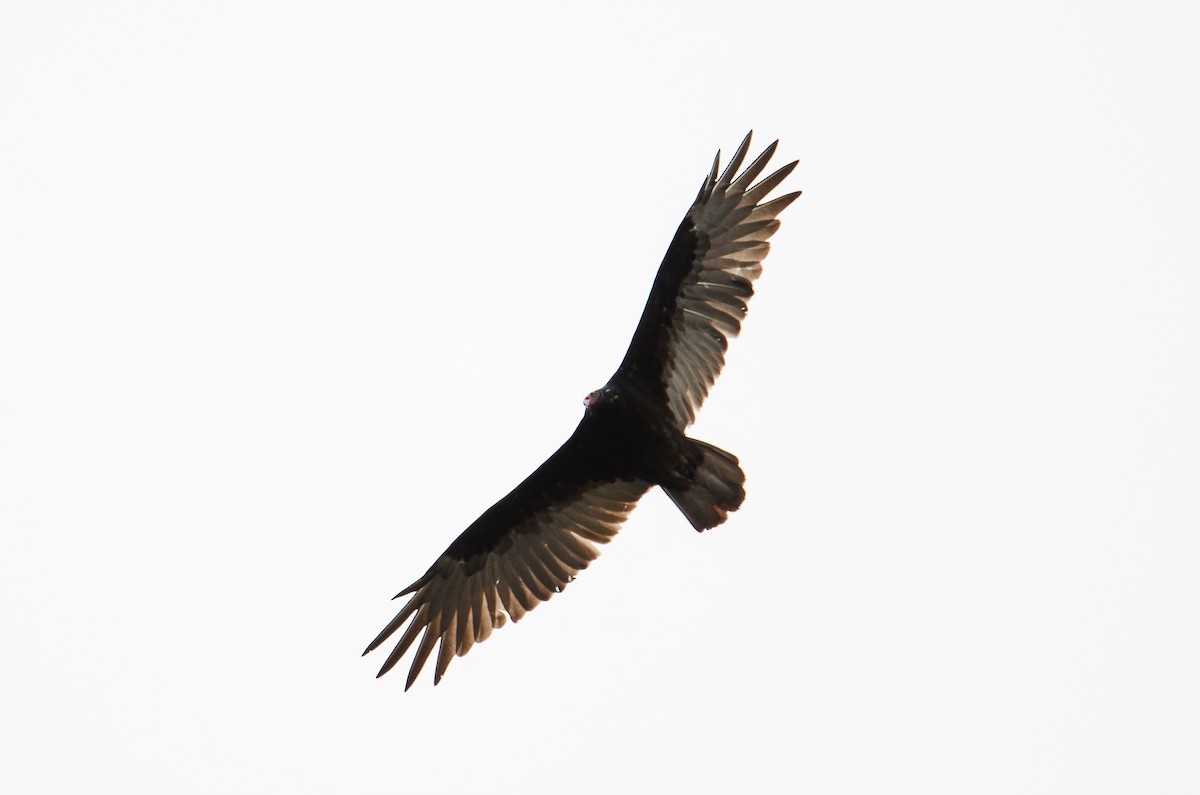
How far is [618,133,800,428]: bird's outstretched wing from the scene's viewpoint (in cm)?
1004

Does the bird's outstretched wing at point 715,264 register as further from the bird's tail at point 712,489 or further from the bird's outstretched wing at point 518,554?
the bird's outstretched wing at point 518,554

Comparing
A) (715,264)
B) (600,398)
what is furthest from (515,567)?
(715,264)

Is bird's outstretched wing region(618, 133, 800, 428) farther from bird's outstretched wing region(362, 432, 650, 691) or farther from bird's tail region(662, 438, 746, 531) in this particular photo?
bird's outstretched wing region(362, 432, 650, 691)

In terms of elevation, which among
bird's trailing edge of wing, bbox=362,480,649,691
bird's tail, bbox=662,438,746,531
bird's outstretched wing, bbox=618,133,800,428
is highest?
bird's outstretched wing, bbox=618,133,800,428

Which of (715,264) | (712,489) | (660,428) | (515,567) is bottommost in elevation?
(515,567)

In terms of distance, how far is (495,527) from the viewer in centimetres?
1096

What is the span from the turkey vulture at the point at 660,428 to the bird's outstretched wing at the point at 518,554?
0.03ft

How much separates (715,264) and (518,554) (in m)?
2.62

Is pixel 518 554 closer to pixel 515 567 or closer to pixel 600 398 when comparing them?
pixel 515 567

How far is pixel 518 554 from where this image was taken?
11.0 m

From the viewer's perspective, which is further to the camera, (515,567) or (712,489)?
(515,567)

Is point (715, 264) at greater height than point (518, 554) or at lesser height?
greater

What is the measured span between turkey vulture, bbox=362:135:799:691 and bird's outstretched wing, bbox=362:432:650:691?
0.03 ft

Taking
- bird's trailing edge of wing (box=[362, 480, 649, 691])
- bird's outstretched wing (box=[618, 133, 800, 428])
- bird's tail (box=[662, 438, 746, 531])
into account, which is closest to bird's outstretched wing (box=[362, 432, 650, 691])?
bird's trailing edge of wing (box=[362, 480, 649, 691])
